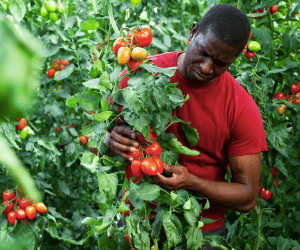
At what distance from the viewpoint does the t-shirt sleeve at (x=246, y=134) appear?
1256 millimetres

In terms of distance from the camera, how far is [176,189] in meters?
1.11

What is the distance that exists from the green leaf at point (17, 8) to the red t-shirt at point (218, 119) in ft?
2.55

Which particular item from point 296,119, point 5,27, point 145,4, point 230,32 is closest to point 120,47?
point 230,32

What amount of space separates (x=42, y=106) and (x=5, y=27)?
215 cm

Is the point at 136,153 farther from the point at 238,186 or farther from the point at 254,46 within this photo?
the point at 254,46

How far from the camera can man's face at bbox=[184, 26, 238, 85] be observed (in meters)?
1.11

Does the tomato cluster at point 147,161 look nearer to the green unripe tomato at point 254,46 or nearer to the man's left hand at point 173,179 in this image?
the man's left hand at point 173,179

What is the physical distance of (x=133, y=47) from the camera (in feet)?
3.29

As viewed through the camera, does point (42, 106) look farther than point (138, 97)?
Yes

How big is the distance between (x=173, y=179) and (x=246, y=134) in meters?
0.39

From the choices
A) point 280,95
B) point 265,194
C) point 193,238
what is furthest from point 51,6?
point 265,194

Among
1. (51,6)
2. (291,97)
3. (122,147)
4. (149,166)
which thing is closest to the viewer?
(149,166)

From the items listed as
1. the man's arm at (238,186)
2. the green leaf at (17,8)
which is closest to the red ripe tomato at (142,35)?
the man's arm at (238,186)

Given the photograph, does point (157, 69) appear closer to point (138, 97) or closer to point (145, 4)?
point (138, 97)
